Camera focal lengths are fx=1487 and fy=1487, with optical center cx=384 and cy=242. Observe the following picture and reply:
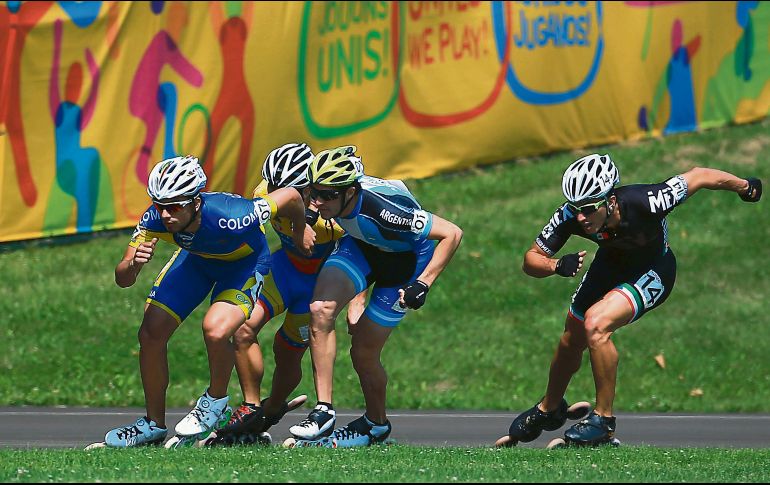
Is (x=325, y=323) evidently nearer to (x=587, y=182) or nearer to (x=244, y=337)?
(x=244, y=337)

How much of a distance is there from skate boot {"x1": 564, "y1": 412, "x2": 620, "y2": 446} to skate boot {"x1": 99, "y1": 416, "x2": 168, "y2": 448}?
9.26 ft

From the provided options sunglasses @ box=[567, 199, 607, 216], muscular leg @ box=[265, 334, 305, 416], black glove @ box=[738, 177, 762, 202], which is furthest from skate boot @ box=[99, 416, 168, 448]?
black glove @ box=[738, 177, 762, 202]

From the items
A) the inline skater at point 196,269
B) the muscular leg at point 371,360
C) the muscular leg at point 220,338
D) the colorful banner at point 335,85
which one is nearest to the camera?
the inline skater at point 196,269

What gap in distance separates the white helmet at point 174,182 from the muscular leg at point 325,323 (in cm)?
118

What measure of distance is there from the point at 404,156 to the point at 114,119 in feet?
13.9

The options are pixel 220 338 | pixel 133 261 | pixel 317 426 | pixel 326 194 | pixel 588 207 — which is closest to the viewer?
pixel 133 261

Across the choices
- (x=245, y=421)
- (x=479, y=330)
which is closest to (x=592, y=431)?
(x=245, y=421)

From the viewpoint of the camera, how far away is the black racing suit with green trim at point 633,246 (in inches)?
405

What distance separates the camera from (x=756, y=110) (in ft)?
74.8

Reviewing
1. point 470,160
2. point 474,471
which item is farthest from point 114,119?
point 474,471

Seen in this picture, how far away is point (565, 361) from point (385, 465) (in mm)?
2531

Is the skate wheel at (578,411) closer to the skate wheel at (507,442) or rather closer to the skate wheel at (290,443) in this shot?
the skate wheel at (507,442)

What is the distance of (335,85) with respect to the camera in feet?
60.0

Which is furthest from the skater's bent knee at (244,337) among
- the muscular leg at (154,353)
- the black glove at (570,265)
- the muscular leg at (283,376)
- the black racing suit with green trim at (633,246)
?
the black glove at (570,265)
